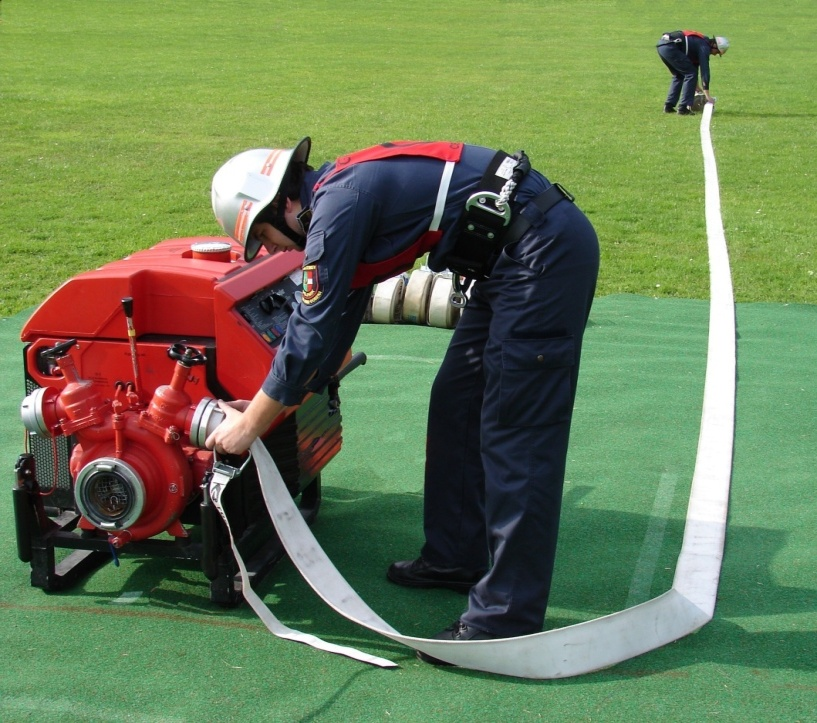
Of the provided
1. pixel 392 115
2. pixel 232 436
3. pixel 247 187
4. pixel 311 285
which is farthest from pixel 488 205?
pixel 392 115

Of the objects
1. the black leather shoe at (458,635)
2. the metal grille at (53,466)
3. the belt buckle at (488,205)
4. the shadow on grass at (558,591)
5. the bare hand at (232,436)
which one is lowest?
the shadow on grass at (558,591)

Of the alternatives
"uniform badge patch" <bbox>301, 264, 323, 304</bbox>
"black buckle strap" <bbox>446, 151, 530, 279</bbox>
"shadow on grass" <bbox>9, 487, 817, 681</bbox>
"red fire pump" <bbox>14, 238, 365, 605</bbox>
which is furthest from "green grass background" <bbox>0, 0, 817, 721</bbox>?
"black buckle strap" <bbox>446, 151, 530, 279</bbox>

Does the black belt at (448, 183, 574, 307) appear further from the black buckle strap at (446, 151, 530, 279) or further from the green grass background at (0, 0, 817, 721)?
the green grass background at (0, 0, 817, 721)

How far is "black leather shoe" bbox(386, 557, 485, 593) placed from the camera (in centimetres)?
379

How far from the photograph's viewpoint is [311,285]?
2.94 metres


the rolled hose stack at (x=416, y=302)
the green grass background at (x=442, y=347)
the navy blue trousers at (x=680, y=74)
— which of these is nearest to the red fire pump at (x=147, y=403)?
the green grass background at (x=442, y=347)

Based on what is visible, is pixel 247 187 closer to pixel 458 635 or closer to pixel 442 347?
pixel 458 635

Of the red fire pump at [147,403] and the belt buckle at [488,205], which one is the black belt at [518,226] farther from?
the red fire pump at [147,403]

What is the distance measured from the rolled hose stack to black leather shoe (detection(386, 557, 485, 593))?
340 cm

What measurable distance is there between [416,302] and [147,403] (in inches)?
149

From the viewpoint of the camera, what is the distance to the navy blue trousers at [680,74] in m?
18.6

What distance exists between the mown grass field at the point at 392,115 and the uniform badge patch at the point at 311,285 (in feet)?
19.3

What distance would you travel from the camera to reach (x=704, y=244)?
10.9 metres

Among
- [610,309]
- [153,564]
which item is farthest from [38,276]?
[153,564]
